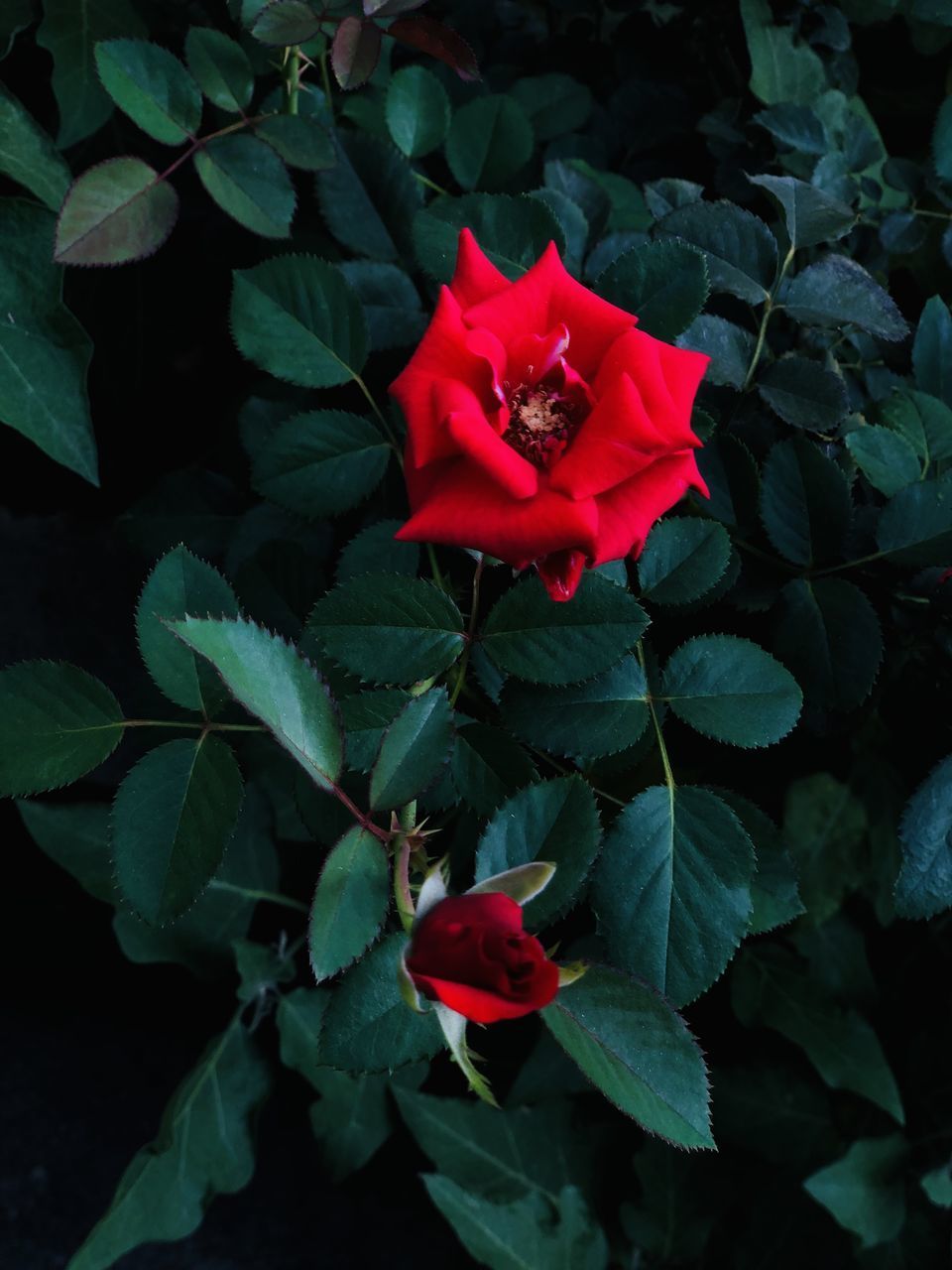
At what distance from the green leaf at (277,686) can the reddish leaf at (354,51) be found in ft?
0.94

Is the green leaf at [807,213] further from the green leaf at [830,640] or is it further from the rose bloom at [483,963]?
the rose bloom at [483,963]

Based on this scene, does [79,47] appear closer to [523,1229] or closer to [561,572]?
[561,572]

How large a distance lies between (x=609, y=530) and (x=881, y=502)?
0.93ft

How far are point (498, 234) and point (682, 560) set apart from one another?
19 cm

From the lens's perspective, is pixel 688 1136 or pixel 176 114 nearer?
pixel 688 1136

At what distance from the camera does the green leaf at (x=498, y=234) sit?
21.1 inches

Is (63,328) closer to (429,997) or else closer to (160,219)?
(160,219)

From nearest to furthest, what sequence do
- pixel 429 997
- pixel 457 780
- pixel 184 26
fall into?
1. pixel 429 997
2. pixel 457 780
3. pixel 184 26

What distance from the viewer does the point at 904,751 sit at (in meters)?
0.65

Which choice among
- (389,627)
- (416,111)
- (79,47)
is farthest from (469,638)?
(79,47)

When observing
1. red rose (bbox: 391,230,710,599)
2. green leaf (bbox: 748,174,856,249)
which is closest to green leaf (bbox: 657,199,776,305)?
green leaf (bbox: 748,174,856,249)

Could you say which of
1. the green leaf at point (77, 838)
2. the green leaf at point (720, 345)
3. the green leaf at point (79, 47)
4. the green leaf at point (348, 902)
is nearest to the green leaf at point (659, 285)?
the green leaf at point (720, 345)

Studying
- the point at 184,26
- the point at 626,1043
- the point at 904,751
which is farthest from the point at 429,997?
the point at 184,26

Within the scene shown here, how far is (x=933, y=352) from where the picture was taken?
0.58 metres
